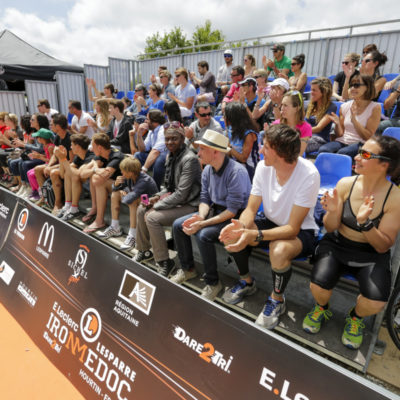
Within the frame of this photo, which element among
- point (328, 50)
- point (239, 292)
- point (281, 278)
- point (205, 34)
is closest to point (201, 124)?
point (239, 292)

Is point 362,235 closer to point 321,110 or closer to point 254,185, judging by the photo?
point 254,185

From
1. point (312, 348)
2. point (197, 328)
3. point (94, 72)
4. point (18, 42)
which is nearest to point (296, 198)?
point (312, 348)

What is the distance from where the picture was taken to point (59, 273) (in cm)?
216

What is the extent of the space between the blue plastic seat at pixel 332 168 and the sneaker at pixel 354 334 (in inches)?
49.4

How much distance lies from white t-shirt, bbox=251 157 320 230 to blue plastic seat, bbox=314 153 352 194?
2.38ft

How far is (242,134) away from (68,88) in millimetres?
9823

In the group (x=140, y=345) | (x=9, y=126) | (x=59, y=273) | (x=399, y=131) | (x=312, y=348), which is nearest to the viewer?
(x=140, y=345)

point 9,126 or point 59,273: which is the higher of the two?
point 9,126

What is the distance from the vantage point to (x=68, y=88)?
10.6m

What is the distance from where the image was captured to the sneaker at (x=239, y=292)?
2.40m

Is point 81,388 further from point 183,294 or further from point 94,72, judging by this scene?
point 94,72

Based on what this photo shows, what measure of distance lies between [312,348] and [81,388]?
157cm

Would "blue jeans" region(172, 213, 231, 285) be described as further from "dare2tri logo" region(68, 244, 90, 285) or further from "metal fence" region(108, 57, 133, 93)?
"metal fence" region(108, 57, 133, 93)

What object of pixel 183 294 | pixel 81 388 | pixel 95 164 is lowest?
pixel 81 388
